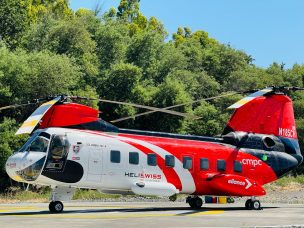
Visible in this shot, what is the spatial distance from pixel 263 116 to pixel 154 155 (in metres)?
6.06

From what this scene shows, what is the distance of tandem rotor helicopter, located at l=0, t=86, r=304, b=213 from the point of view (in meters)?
22.7

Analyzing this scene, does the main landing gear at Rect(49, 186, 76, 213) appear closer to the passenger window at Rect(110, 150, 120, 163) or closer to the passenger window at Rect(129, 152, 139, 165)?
the passenger window at Rect(110, 150, 120, 163)

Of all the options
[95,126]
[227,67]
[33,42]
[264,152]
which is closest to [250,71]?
[227,67]

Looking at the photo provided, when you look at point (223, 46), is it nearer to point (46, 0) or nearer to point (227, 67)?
point (227, 67)

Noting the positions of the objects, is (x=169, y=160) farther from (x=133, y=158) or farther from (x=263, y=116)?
(x=263, y=116)

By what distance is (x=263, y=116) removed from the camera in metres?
28.2

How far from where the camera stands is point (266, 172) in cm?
2806

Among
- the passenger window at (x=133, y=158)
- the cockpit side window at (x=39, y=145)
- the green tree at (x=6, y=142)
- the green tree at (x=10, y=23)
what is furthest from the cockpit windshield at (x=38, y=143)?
the green tree at (x=10, y=23)

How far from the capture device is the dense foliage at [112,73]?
45656 millimetres

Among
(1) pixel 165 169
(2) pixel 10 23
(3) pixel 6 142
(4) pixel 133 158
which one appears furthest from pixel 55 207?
(2) pixel 10 23

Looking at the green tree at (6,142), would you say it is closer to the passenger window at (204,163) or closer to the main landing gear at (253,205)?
the passenger window at (204,163)

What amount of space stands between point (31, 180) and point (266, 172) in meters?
11.1

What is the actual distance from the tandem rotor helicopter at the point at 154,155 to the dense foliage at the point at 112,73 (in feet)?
56.3

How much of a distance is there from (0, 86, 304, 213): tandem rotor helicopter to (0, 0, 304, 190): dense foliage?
1717cm
